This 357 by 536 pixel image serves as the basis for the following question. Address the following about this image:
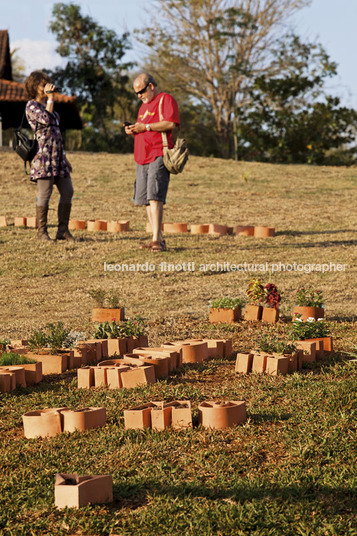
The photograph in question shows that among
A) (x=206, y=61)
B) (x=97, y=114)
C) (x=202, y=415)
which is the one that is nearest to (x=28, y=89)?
(x=202, y=415)

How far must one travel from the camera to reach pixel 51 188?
34.7 feet

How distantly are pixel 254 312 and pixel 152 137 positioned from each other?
12.6 ft

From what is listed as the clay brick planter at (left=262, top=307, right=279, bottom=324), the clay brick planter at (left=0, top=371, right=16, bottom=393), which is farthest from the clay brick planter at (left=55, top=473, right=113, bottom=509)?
the clay brick planter at (left=262, top=307, right=279, bottom=324)

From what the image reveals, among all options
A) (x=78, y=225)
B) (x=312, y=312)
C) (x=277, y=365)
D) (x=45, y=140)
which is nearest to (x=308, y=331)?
(x=277, y=365)

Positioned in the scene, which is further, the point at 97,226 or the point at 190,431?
the point at 97,226

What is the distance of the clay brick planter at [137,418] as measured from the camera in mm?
3799

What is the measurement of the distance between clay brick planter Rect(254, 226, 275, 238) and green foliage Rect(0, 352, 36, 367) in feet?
24.1

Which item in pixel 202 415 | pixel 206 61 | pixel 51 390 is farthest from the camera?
pixel 206 61

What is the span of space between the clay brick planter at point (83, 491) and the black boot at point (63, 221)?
7914 mm

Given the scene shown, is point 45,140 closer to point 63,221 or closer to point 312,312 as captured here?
point 63,221

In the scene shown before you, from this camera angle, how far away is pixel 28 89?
33.7 feet

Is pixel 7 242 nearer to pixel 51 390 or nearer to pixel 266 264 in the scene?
pixel 266 264

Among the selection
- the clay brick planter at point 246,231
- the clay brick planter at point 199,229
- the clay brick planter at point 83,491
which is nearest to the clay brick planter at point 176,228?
the clay brick planter at point 199,229

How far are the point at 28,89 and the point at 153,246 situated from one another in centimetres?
291
